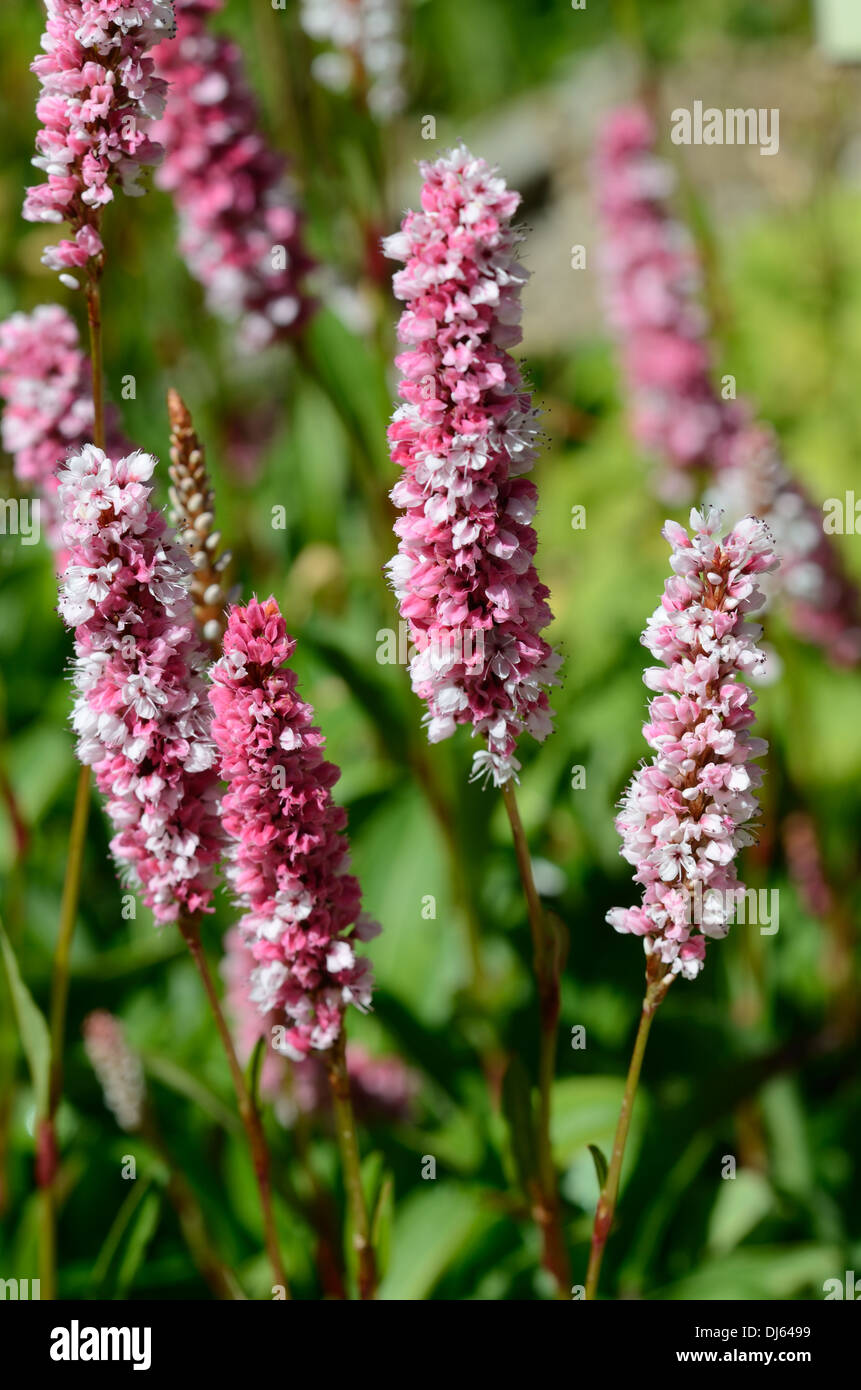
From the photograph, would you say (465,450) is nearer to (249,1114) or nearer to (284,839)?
(284,839)

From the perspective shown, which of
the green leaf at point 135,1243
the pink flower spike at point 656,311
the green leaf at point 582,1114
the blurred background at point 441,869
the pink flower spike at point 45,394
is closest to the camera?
the pink flower spike at point 45,394

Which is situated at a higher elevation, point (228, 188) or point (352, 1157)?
point (228, 188)

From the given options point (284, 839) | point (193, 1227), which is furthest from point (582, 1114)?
point (284, 839)

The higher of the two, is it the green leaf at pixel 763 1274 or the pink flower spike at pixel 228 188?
the pink flower spike at pixel 228 188

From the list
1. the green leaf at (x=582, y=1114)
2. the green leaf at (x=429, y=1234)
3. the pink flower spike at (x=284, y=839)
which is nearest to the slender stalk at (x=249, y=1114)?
the pink flower spike at (x=284, y=839)

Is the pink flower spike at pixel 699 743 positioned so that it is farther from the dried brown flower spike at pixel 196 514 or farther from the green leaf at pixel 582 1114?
the green leaf at pixel 582 1114

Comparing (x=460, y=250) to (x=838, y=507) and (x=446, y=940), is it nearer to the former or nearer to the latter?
(x=446, y=940)
